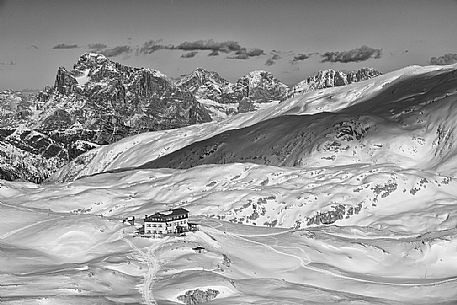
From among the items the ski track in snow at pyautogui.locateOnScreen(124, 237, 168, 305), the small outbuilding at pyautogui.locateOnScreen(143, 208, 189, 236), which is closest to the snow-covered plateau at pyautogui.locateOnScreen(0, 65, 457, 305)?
the ski track in snow at pyautogui.locateOnScreen(124, 237, 168, 305)

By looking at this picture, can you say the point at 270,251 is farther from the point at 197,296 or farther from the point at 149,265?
the point at 197,296

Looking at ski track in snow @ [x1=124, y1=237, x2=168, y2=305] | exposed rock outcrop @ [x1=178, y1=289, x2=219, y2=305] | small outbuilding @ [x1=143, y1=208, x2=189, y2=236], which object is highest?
small outbuilding @ [x1=143, y1=208, x2=189, y2=236]

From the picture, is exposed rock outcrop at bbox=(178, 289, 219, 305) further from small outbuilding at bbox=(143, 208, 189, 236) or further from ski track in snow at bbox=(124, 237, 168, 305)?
small outbuilding at bbox=(143, 208, 189, 236)

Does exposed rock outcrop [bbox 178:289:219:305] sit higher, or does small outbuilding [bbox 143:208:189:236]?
small outbuilding [bbox 143:208:189:236]

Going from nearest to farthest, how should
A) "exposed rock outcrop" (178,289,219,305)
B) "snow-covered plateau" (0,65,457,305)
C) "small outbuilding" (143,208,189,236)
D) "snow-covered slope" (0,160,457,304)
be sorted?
"exposed rock outcrop" (178,289,219,305), "snow-covered plateau" (0,65,457,305), "snow-covered slope" (0,160,457,304), "small outbuilding" (143,208,189,236)

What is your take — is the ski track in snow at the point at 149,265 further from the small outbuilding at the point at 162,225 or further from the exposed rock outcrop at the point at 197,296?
the exposed rock outcrop at the point at 197,296

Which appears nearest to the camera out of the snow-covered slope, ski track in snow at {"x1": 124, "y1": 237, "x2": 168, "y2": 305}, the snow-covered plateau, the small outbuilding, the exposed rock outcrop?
ski track in snow at {"x1": 124, "y1": 237, "x2": 168, "y2": 305}

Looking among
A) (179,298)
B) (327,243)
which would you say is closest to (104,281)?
(179,298)

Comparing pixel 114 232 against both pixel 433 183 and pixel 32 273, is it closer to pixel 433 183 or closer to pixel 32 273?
pixel 32 273

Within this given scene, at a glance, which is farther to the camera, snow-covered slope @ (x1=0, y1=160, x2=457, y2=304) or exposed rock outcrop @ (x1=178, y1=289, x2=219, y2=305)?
snow-covered slope @ (x1=0, y1=160, x2=457, y2=304)

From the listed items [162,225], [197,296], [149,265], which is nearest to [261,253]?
[162,225]
